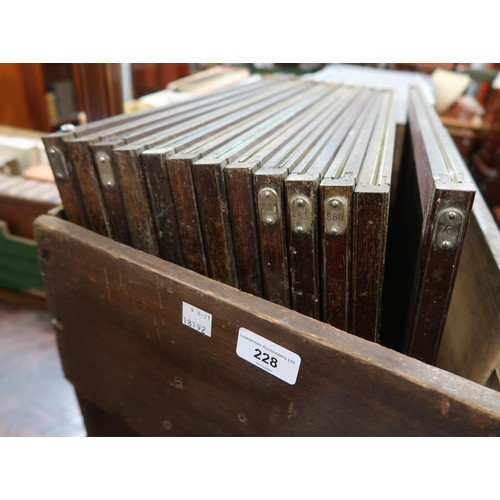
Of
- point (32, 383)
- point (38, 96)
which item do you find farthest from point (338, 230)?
point (38, 96)

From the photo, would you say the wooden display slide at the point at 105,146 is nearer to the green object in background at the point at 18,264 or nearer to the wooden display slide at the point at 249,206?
the wooden display slide at the point at 249,206

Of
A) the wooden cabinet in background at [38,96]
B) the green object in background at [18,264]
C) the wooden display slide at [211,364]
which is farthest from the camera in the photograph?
the wooden cabinet in background at [38,96]

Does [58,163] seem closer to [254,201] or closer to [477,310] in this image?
[254,201]

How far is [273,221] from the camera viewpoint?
1.98ft

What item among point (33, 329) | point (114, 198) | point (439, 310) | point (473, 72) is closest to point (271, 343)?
point (439, 310)

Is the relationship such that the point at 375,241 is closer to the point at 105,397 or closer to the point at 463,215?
the point at 463,215

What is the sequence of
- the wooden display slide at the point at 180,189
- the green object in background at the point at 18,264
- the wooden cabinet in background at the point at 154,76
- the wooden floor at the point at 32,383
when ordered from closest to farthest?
the wooden display slide at the point at 180,189
the wooden floor at the point at 32,383
the green object in background at the point at 18,264
the wooden cabinet in background at the point at 154,76

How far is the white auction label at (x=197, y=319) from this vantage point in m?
0.64

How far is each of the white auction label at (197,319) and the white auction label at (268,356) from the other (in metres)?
0.05

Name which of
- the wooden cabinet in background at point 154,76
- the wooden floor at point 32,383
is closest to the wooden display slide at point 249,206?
the wooden floor at point 32,383

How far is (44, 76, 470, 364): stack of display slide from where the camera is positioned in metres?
0.58

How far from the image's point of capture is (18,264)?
1.41 metres

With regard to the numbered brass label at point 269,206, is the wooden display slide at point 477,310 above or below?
below
